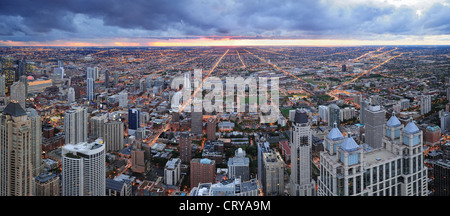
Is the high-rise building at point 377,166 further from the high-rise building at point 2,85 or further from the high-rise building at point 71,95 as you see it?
the high-rise building at point 71,95

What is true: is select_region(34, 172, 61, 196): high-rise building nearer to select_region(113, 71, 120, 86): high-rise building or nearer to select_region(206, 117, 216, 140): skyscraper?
select_region(206, 117, 216, 140): skyscraper

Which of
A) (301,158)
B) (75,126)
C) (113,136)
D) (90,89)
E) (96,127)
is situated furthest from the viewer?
(90,89)

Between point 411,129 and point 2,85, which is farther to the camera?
point 2,85

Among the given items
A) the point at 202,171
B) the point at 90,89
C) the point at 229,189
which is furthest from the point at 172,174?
the point at 90,89

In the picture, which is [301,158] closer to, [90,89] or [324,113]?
[324,113]

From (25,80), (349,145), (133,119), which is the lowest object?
(133,119)

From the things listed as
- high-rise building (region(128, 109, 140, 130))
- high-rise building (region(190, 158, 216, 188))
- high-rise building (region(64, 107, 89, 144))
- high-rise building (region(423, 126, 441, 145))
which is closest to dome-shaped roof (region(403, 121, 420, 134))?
high-rise building (region(423, 126, 441, 145))

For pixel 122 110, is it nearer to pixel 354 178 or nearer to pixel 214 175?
pixel 214 175

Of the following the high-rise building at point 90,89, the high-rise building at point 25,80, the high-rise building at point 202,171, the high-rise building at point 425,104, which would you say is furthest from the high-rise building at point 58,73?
the high-rise building at point 425,104
